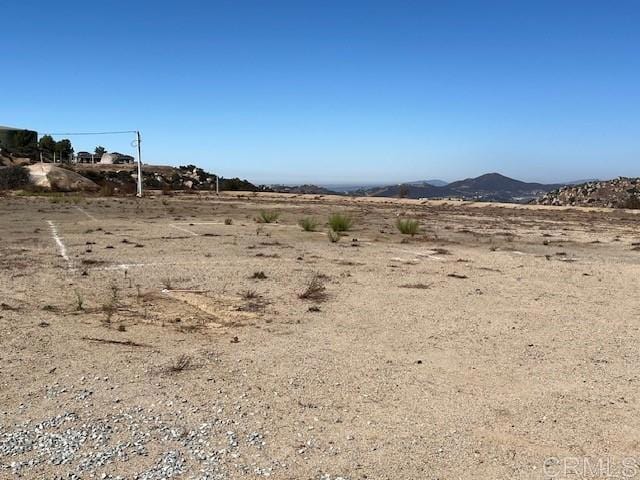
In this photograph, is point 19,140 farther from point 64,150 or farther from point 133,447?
point 133,447

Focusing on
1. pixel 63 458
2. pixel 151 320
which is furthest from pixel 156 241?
pixel 63 458

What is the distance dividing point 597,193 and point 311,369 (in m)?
58.5

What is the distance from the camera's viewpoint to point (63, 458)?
13.4ft

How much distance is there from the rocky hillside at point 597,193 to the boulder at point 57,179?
3884 cm

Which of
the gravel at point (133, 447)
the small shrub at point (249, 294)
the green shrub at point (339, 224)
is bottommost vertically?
the gravel at point (133, 447)

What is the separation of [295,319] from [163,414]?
3.44m

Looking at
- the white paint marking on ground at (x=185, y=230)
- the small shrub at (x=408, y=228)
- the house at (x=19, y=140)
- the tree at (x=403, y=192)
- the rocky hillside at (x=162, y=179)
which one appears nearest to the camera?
the white paint marking on ground at (x=185, y=230)

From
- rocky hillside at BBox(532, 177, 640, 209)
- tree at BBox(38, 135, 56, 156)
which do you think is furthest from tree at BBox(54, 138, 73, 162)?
rocky hillside at BBox(532, 177, 640, 209)

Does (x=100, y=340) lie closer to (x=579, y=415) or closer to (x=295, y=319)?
(x=295, y=319)

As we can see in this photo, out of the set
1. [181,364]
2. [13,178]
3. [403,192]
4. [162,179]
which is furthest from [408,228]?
[162,179]

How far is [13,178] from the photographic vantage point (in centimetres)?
4809

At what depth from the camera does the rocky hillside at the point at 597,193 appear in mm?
51781

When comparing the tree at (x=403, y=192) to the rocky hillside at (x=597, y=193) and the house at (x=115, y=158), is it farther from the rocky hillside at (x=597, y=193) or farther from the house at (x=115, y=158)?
the house at (x=115, y=158)

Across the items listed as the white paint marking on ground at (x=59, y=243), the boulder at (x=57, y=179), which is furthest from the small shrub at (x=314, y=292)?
the boulder at (x=57, y=179)
